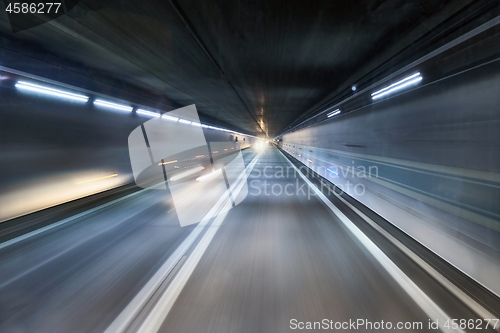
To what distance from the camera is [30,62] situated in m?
5.91

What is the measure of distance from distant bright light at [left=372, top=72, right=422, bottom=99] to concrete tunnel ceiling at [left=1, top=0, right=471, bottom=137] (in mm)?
509

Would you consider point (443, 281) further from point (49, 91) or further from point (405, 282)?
point (49, 91)

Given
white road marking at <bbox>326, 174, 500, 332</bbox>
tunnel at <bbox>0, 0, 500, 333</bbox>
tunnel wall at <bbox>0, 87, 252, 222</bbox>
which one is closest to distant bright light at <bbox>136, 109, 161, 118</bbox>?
tunnel wall at <bbox>0, 87, 252, 222</bbox>

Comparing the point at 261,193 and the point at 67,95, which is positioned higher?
the point at 67,95

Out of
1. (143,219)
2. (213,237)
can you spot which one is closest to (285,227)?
(213,237)

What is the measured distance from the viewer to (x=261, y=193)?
30.9ft

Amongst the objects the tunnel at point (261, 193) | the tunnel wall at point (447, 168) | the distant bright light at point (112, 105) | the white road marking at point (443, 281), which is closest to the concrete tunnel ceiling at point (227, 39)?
the tunnel at point (261, 193)

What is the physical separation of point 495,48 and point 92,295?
6057mm

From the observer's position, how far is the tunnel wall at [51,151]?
5969 millimetres

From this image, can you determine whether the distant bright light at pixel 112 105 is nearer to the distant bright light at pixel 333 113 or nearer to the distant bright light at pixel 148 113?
the distant bright light at pixel 148 113

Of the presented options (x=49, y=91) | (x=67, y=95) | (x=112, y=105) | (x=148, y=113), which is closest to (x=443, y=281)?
(x=49, y=91)

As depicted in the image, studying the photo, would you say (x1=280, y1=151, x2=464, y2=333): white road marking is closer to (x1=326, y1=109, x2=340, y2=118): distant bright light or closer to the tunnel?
the tunnel

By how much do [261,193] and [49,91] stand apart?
7427 mm

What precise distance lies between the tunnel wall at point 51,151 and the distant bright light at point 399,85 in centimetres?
944
